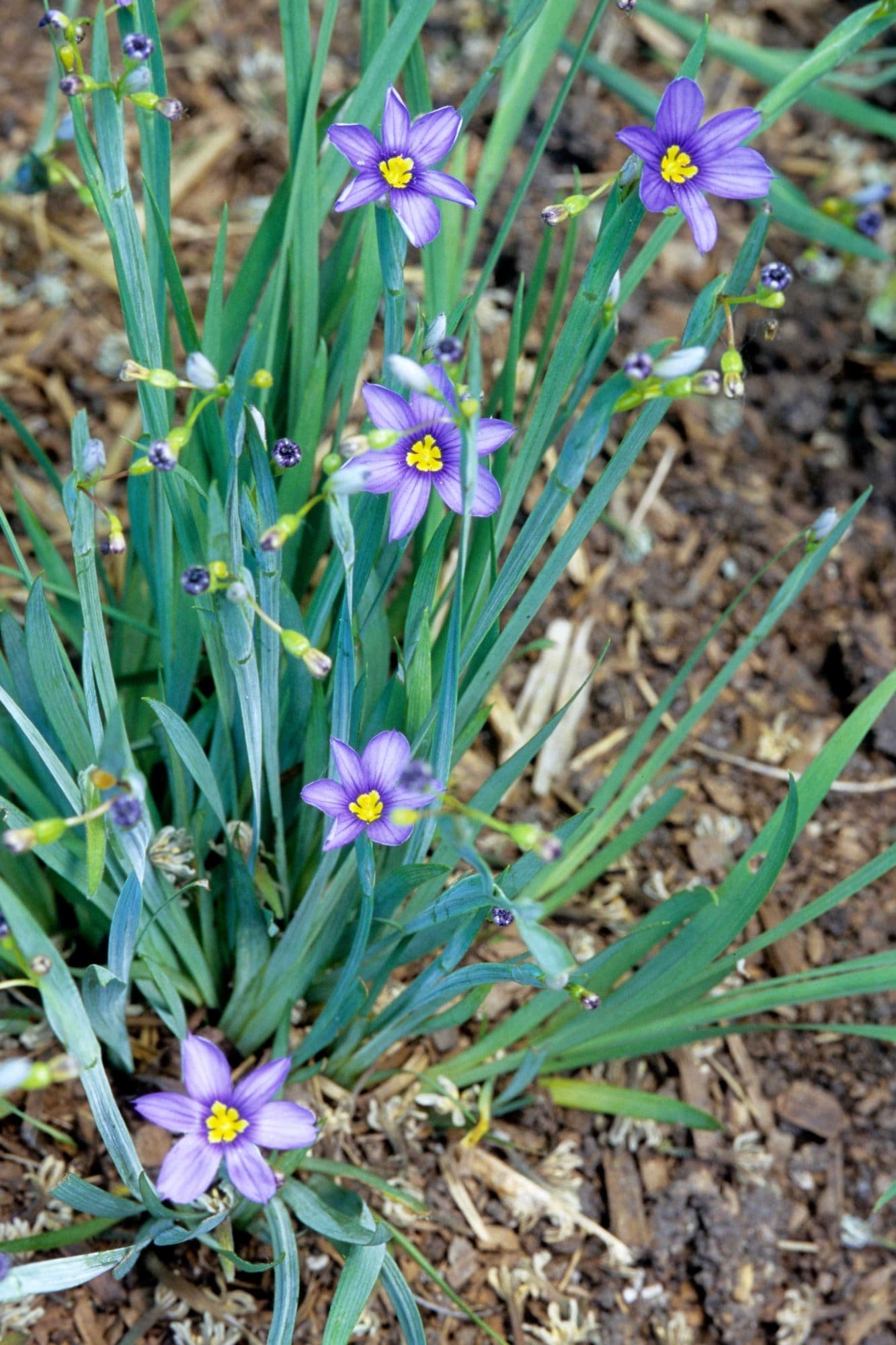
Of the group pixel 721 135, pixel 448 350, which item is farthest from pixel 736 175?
pixel 448 350

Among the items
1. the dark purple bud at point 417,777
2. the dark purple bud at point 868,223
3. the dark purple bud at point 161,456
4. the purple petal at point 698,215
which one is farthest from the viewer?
the dark purple bud at point 868,223

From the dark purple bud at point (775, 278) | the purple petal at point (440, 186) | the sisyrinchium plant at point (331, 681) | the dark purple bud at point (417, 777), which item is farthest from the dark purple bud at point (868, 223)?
the dark purple bud at point (417, 777)

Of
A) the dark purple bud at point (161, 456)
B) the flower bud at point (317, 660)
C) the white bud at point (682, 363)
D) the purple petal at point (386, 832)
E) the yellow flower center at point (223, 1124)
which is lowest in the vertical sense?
the yellow flower center at point (223, 1124)

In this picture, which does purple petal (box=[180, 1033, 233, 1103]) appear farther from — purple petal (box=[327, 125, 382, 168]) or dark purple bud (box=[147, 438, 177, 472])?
purple petal (box=[327, 125, 382, 168])

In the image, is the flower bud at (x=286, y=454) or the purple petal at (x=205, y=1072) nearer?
the purple petal at (x=205, y=1072)

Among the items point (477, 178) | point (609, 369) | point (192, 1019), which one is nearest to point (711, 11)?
point (609, 369)

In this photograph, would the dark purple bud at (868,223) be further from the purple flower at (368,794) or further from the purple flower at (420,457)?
the purple flower at (368,794)

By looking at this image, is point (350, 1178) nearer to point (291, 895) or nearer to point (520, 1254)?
point (520, 1254)

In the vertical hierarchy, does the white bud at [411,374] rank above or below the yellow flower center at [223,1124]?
above
